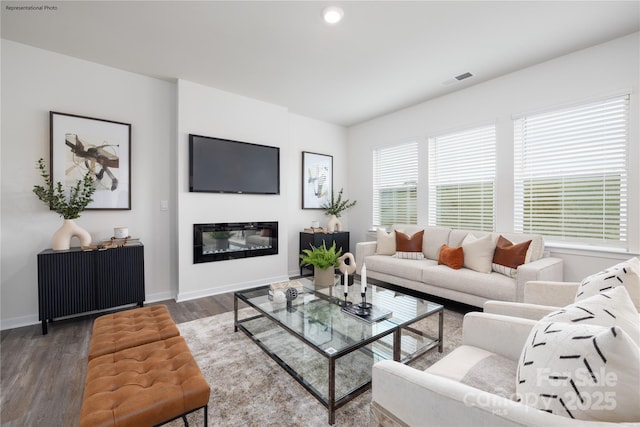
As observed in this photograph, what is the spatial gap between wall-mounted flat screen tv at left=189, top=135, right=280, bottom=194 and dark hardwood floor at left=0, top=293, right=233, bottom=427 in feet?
5.65

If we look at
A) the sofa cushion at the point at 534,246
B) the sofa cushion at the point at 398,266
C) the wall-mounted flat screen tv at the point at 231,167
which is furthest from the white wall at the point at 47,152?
the sofa cushion at the point at 534,246

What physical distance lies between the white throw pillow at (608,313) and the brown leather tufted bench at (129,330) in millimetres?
1994

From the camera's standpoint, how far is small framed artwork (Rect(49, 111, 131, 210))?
2947mm

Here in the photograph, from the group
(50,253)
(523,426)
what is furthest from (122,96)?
(523,426)

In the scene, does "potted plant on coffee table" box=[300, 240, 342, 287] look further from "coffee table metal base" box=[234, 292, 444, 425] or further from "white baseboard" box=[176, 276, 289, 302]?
"white baseboard" box=[176, 276, 289, 302]

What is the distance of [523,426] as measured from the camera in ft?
2.31

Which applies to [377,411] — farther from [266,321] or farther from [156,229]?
[156,229]

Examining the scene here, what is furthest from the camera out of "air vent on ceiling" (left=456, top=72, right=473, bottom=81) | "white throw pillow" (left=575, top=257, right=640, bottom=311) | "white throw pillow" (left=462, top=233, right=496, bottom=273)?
"air vent on ceiling" (left=456, top=72, right=473, bottom=81)

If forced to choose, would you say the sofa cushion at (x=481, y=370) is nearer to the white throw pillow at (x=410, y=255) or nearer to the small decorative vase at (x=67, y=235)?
the white throw pillow at (x=410, y=255)

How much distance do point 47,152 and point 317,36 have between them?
3.05 meters

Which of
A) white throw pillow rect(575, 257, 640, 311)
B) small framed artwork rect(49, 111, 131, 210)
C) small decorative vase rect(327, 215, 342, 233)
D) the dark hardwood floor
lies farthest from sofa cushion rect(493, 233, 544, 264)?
small framed artwork rect(49, 111, 131, 210)

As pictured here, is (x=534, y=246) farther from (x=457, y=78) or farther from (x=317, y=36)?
(x=317, y=36)

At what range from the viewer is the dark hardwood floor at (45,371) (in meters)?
1.60

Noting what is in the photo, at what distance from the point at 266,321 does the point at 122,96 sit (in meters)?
3.16
